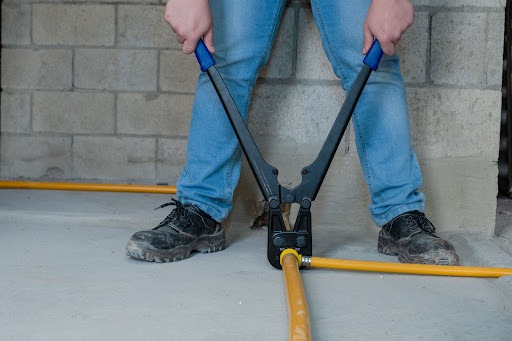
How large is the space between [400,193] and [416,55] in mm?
511

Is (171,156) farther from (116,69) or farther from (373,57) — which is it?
(373,57)

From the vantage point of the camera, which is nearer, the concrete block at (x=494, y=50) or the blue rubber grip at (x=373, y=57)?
the blue rubber grip at (x=373, y=57)

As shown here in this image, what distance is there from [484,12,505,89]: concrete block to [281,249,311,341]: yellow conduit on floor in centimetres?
92

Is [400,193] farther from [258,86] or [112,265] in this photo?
[112,265]

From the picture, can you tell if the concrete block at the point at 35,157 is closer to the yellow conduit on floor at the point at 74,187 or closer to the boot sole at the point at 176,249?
the yellow conduit on floor at the point at 74,187

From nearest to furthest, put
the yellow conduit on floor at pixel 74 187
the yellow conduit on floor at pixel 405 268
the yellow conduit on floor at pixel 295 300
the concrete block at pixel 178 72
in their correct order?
the yellow conduit on floor at pixel 295 300
the yellow conduit on floor at pixel 405 268
the yellow conduit on floor at pixel 74 187
the concrete block at pixel 178 72

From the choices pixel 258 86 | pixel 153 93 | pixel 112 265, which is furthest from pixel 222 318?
pixel 153 93

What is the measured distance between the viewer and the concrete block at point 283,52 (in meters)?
2.08

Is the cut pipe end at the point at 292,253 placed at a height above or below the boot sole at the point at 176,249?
above

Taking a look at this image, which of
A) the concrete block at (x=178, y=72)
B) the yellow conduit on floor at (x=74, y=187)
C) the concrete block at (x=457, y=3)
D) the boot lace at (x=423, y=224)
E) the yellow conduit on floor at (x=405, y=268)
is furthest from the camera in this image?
the concrete block at (x=178, y=72)

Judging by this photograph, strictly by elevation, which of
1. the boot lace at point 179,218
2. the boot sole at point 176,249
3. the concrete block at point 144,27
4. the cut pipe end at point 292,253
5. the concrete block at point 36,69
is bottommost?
the boot sole at point 176,249

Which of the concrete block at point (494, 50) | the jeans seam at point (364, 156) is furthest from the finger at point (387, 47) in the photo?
the concrete block at point (494, 50)

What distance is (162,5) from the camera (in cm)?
277

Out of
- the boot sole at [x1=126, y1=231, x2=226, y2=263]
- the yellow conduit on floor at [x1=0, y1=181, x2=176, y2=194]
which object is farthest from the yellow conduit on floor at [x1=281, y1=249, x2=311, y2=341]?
the yellow conduit on floor at [x1=0, y1=181, x2=176, y2=194]
